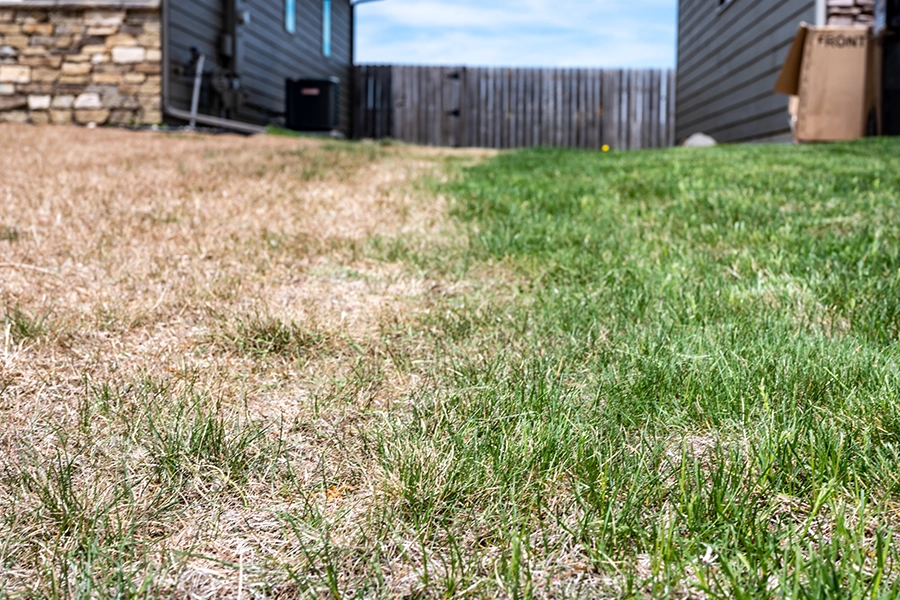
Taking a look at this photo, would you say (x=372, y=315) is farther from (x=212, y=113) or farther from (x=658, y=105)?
(x=658, y=105)

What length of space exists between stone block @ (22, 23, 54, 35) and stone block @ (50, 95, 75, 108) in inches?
33.3

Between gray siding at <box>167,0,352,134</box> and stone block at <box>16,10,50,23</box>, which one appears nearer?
stone block at <box>16,10,50,23</box>

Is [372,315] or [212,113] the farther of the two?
[212,113]

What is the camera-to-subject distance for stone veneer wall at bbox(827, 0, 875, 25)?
8930 millimetres

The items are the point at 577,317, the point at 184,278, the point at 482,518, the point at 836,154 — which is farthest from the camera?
the point at 836,154

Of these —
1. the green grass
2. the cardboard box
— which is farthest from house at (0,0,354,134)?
the green grass

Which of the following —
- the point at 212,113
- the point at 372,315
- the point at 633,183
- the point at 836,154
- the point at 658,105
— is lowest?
the point at 372,315

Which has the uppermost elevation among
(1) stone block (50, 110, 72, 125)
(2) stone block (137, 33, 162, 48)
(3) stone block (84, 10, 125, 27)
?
(3) stone block (84, 10, 125, 27)

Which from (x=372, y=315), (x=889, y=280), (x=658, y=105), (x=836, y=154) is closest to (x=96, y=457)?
(x=372, y=315)

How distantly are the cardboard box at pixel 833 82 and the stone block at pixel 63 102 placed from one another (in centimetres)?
920

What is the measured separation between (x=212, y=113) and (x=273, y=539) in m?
11.9

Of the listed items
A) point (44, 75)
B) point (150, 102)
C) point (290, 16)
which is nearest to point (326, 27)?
point (290, 16)

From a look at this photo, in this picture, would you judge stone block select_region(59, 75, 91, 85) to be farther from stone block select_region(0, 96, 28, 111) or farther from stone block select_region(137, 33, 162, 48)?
stone block select_region(137, 33, 162, 48)

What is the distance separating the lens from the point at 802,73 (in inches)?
350
